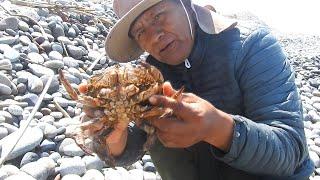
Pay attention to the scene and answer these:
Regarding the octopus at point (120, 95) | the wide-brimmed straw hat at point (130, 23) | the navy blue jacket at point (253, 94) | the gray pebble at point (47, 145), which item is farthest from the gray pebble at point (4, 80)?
the octopus at point (120, 95)

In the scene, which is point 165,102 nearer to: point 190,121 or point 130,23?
point 190,121

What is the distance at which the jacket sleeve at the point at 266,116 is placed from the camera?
2.76 metres

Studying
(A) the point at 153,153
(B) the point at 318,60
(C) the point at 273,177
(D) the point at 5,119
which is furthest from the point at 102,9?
(C) the point at 273,177

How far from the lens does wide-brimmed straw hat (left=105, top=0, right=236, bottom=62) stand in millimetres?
3111

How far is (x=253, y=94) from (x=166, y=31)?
62 cm

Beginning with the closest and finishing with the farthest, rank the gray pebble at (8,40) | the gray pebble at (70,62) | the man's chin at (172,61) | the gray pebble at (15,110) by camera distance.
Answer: the man's chin at (172,61) < the gray pebble at (15,110) < the gray pebble at (8,40) < the gray pebble at (70,62)

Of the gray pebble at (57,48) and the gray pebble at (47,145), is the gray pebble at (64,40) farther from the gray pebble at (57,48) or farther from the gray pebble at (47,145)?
the gray pebble at (47,145)

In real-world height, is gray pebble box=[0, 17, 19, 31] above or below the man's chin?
below

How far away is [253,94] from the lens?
119 inches

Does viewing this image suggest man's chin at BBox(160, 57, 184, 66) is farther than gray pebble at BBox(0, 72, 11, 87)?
No

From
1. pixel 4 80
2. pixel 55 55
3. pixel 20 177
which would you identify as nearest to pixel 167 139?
pixel 20 177

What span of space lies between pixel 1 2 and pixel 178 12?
528cm

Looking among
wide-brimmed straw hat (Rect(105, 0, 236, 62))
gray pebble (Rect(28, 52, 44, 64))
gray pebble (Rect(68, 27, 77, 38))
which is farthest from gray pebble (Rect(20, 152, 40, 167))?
gray pebble (Rect(68, 27, 77, 38))

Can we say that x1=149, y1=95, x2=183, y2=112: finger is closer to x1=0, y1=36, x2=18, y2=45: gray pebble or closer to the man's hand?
the man's hand
